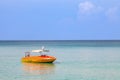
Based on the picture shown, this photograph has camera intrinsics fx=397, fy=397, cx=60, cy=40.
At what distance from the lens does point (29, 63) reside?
42.8m

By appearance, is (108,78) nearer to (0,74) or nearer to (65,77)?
(65,77)

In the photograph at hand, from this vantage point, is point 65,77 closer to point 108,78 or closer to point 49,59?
point 108,78

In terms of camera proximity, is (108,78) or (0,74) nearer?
(108,78)

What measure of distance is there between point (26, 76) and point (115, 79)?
6988 millimetres

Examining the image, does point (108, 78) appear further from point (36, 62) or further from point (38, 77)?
point (36, 62)

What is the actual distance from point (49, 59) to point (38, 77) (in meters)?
11.2

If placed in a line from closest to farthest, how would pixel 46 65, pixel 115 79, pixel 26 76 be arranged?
pixel 115 79
pixel 26 76
pixel 46 65

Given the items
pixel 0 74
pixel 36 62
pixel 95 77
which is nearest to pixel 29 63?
pixel 36 62

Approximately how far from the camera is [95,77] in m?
29.9

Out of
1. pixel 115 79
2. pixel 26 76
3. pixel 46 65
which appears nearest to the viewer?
pixel 115 79

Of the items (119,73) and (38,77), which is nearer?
(38,77)

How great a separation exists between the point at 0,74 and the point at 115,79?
947 cm

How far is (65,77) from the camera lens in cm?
3011

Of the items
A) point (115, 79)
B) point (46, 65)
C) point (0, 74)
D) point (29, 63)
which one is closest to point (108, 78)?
point (115, 79)
